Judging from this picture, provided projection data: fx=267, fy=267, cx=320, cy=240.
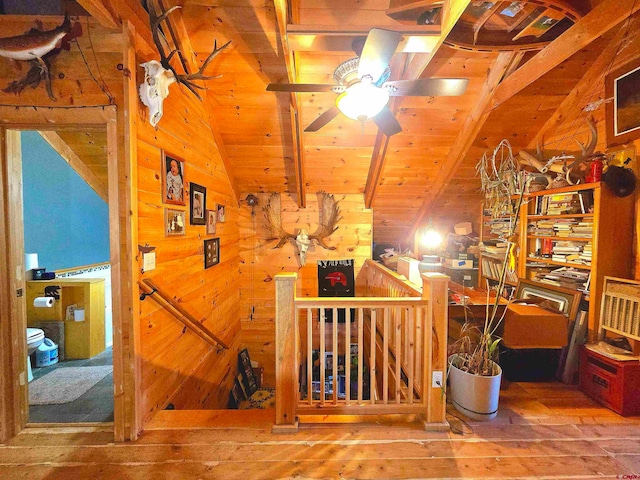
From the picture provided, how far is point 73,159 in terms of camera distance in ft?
10.9

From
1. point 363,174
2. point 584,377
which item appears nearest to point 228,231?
point 363,174

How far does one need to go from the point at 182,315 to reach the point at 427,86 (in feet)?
8.74

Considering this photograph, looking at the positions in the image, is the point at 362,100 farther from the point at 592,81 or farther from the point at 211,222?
the point at 592,81

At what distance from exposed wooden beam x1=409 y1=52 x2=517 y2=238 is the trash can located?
5.28m

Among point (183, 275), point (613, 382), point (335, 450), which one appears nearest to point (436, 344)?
point (335, 450)

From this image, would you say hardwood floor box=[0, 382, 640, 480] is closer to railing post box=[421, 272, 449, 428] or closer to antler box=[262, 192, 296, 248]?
railing post box=[421, 272, 449, 428]

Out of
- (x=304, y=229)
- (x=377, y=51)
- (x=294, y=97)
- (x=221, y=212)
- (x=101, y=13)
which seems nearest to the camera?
(x=377, y=51)

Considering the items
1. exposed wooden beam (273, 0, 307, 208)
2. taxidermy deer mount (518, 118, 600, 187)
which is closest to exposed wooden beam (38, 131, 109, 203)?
exposed wooden beam (273, 0, 307, 208)

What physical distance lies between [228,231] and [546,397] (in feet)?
13.1

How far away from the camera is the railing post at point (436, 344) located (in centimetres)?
196

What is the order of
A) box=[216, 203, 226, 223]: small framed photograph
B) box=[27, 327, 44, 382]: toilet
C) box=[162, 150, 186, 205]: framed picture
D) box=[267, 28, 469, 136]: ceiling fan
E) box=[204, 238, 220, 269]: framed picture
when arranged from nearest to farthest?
box=[267, 28, 469, 136]: ceiling fan
box=[162, 150, 186, 205]: framed picture
box=[27, 327, 44, 382]: toilet
box=[204, 238, 220, 269]: framed picture
box=[216, 203, 226, 223]: small framed photograph

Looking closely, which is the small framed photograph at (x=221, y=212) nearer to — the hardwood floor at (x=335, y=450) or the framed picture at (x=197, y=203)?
the framed picture at (x=197, y=203)

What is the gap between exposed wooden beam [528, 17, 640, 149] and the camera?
2.40 m

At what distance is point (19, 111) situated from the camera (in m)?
1.79
